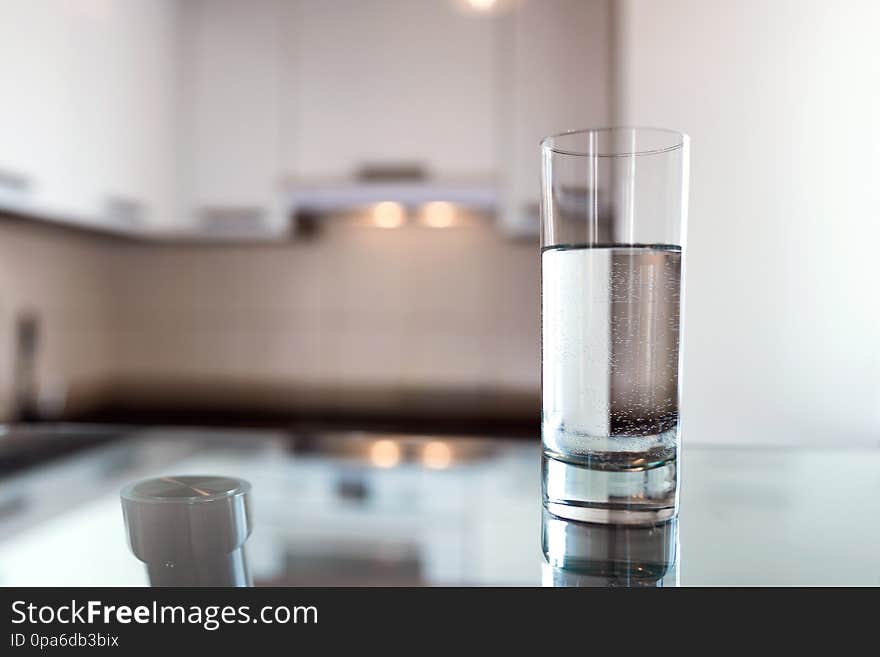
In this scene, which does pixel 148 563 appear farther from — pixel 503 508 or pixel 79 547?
pixel 503 508

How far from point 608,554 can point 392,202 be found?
7.50 feet

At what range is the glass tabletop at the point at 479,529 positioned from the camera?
28 centimetres

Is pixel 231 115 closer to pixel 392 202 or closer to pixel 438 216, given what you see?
pixel 392 202

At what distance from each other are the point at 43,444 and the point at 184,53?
2.01 metres

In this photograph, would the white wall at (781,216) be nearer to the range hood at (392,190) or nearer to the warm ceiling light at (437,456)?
the range hood at (392,190)

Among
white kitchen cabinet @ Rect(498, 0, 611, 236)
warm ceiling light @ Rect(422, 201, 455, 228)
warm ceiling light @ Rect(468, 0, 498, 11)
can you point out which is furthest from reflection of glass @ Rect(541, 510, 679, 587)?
warm ceiling light @ Rect(422, 201, 455, 228)

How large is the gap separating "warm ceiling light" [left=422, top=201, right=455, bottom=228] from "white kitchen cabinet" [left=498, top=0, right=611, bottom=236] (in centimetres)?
48

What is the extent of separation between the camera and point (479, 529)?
0.37 metres

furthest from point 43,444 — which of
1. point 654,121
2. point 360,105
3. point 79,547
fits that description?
point 360,105

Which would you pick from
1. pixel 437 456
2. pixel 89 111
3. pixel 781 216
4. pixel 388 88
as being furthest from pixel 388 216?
pixel 437 456

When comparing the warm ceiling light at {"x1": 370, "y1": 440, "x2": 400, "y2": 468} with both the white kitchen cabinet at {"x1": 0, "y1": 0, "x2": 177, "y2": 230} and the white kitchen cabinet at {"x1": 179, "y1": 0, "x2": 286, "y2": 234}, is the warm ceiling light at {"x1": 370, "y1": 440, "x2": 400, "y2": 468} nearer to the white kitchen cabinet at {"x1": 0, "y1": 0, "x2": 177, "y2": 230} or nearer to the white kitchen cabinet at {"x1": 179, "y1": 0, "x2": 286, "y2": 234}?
the white kitchen cabinet at {"x1": 0, "y1": 0, "x2": 177, "y2": 230}

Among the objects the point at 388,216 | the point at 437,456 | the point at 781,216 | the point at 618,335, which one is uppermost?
the point at 388,216

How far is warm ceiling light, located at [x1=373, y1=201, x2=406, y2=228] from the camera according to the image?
267 cm

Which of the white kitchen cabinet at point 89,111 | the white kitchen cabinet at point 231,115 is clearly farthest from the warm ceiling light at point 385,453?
the white kitchen cabinet at point 231,115
